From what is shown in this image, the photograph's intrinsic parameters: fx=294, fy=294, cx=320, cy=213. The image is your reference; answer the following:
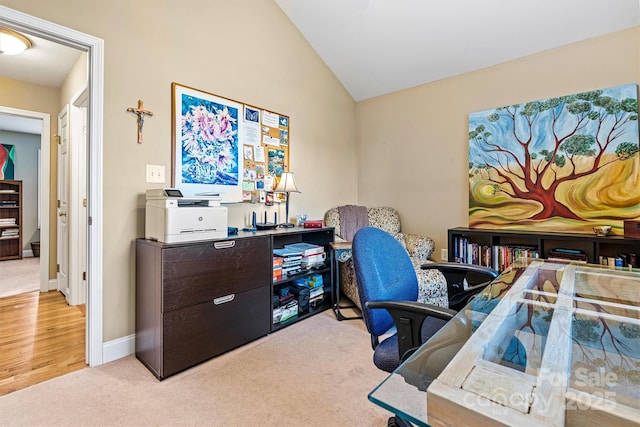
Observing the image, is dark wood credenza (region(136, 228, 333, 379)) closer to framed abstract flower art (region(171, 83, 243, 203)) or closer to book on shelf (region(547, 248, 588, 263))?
framed abstract flower art (region(171, 83, 243, 203))

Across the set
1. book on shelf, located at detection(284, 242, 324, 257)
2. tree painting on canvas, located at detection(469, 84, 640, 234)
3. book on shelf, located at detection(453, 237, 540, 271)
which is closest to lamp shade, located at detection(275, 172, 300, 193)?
book on shelf, located at detection(284, 242, 324, 257)

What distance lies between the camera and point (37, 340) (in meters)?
2.18

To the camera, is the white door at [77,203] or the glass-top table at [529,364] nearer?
the glass-top table at [529,364]

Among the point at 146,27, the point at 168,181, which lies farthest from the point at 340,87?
the point at 168,181

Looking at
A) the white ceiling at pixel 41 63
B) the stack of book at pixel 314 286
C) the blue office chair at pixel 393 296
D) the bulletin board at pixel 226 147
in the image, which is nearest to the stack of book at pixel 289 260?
the stack of book at pixel 314 286

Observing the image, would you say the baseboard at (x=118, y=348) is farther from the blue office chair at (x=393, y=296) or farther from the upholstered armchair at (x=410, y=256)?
the blue office chair at (x=393, y=296)

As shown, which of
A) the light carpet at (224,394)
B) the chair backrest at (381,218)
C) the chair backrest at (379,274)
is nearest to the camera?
the chair backrest at (379,274)

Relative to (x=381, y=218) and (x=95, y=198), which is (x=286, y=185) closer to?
(x=381, y=218)

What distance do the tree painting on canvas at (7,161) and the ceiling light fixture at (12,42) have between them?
12.1 feet

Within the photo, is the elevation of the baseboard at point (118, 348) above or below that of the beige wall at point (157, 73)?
below

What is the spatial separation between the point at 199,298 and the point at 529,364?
1.72 m

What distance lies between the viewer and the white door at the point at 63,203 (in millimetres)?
3072

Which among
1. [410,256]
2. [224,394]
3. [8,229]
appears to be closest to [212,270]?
[224,394]

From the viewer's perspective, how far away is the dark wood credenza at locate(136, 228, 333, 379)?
171 cm
